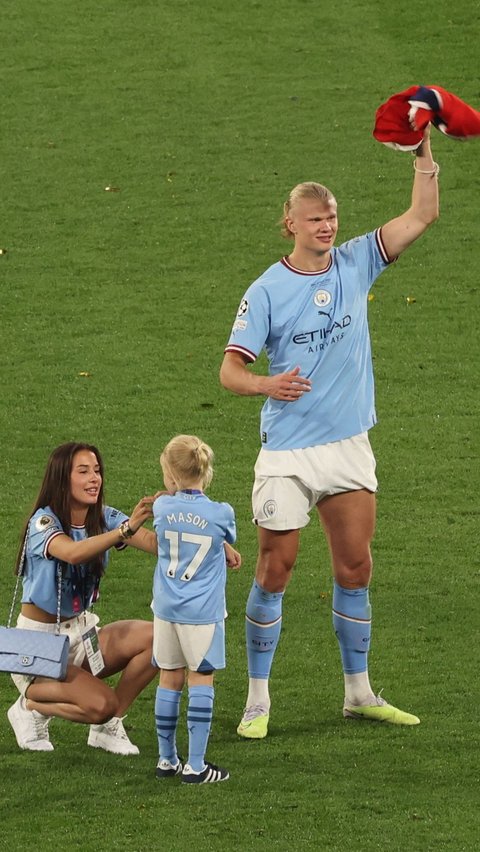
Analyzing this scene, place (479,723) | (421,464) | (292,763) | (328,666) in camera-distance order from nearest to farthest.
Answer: (292,763)
(479,723)
(328,666)
(421,464)

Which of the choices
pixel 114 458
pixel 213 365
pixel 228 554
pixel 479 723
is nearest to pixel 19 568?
pixel 228 554

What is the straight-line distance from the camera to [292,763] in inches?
235

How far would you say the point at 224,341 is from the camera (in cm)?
1156

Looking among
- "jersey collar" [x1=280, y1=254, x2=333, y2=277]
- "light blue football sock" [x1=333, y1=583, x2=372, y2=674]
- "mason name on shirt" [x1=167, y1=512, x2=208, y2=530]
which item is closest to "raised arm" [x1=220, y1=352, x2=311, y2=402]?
"jersey collar" [x1=280, y1=254, x2=333, y2=277]

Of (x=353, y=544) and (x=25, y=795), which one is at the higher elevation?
(x=353, y=544)

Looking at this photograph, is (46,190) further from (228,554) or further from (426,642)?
(228,554)

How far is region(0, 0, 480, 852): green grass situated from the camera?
5668 millimetres

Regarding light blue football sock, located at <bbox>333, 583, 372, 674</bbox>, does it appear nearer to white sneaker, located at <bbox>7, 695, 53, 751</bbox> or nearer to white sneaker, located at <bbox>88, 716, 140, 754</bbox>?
white sneaker, located at <bbox>88, 716, 140, 754</bbox>

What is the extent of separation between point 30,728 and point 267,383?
1633 millimetres

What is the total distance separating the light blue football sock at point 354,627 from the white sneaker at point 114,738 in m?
0.96

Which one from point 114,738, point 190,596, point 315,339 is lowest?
point 114,738

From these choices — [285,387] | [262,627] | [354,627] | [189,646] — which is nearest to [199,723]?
[189,646]

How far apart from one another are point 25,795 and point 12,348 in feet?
20.2

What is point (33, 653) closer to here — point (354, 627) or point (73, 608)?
point (73, 608)
